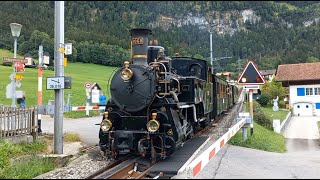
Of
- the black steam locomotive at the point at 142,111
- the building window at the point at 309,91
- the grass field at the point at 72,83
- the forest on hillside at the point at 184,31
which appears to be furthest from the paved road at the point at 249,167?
the building window at the point at 309,91

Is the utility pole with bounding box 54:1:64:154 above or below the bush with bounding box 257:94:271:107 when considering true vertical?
above

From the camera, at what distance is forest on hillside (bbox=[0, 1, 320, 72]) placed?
1810 inches

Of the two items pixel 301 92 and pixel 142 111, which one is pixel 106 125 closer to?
pixel 142 111

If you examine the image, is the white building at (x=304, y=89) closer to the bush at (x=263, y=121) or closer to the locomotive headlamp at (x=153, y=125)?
the bush at (x=263, y=121)

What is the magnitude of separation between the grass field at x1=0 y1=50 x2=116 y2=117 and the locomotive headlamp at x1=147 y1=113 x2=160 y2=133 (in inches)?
79.4

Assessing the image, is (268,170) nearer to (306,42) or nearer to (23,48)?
(23,48)

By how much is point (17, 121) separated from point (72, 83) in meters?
29.3

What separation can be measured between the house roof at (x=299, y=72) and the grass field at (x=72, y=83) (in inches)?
904

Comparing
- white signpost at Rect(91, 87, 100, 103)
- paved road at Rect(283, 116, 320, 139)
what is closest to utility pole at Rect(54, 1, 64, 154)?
white signpost at Rect(91, 87, 100, 103)

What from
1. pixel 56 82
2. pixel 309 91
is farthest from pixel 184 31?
pixel 56 82

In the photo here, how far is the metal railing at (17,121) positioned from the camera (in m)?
10.5

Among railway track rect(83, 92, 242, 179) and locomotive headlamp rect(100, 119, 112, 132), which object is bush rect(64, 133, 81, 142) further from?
railway track rect(83, 92, 242, 179)

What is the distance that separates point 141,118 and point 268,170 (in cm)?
352

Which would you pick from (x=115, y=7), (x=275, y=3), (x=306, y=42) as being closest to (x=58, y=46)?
(x=115, y=7)
